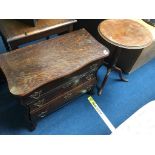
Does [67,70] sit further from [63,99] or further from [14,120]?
[14,120]

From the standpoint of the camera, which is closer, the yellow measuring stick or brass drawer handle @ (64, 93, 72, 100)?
brass drawer handle @ (64, 93, 72, 100)

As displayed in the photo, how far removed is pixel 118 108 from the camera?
64.6 inches

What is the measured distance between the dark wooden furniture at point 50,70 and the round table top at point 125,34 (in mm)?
136

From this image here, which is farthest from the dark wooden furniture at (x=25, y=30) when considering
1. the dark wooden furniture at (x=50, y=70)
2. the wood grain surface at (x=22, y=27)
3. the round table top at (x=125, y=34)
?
the round table top at (x=125, y=34)

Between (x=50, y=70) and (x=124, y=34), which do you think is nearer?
(x=50, y=70)

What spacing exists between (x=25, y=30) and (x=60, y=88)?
526 millimetres

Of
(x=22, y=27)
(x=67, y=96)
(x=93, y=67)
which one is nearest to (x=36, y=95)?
(x=67, y=96)

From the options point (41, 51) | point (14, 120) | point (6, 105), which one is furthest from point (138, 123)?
point (6, 105)

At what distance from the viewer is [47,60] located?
1141mm

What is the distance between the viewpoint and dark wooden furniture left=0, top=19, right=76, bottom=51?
1256 millimetres

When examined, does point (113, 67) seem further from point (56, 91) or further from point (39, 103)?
point (39, 103)

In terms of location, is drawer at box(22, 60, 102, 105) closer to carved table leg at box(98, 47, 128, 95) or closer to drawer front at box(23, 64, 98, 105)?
drawer front at box(23, 64, 98, 105)

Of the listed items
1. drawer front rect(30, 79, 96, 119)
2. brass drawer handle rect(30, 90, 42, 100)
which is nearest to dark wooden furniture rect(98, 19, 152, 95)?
drawer front rect(30, 79, 96, 119)

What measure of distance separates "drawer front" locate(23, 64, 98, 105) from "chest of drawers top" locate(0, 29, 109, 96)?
0.09m
